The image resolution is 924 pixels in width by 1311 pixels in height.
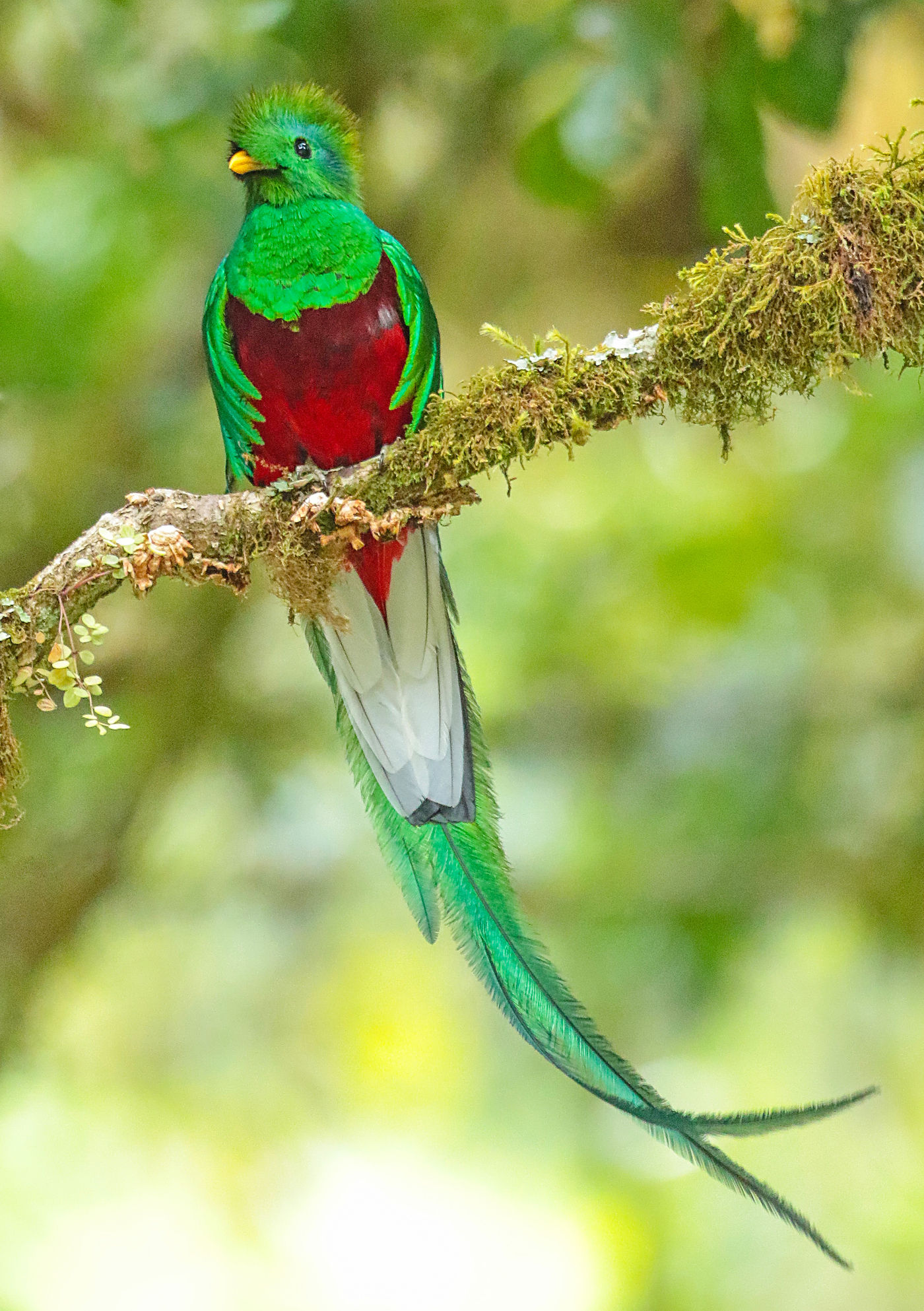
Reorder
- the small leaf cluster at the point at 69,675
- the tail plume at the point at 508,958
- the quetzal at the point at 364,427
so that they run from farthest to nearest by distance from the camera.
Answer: the quetzal at the point at 364,427
the small leaf cluster at the point at 69,675
the tail plume at the point at 508,958

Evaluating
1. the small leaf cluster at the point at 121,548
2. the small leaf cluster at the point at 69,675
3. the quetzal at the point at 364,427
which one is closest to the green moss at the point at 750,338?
the quetzal at the point at 364,427

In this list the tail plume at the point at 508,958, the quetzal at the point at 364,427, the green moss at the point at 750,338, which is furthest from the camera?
the quetzal at the point at 364,427

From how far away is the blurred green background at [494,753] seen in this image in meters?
3.41

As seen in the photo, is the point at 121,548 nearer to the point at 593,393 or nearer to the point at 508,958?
the point at 593,393

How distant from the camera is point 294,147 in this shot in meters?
2.39

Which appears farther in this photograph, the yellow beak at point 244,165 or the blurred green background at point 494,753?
the blurred green background at point 494,753

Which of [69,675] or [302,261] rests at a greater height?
[302,261]

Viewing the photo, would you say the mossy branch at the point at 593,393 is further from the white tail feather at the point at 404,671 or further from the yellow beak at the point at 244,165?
the yellow beak at the point at 244,165

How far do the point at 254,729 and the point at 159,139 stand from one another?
1843mm

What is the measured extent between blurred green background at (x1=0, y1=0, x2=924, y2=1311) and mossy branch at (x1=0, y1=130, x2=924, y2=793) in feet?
2.95

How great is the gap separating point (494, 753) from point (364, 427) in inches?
85.3

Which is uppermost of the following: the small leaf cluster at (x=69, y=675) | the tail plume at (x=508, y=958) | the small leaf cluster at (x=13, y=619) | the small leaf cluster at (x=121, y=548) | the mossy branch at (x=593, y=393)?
the mossy branch at (x=593, y=393)

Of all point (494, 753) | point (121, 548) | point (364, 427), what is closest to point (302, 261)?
point (364, 427)

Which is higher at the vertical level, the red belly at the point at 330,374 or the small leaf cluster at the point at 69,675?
the red belly at the point at 330,374
